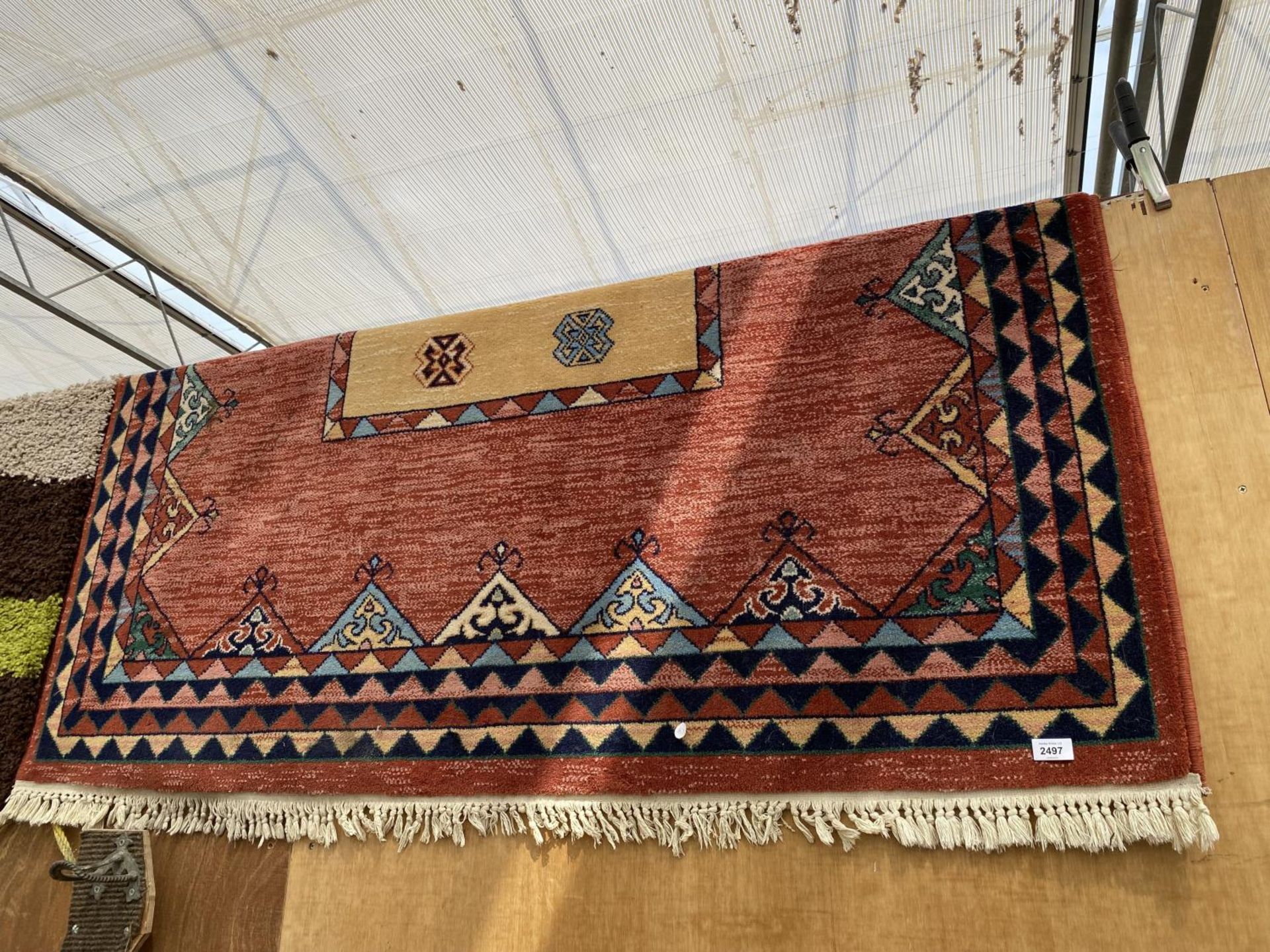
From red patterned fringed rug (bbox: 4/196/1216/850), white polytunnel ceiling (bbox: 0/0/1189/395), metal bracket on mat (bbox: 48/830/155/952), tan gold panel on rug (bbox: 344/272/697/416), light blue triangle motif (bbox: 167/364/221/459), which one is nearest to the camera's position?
red patterned fringed rug (bbox: 4/196/1216/850)

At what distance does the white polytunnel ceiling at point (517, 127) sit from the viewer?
3486mm

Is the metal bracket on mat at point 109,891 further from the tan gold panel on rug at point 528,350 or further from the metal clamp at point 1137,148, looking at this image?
the metal clamp at point 1137,148

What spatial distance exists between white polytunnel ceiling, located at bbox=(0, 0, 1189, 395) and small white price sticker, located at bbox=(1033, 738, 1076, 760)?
9.23 feet

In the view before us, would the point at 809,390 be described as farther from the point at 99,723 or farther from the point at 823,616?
the point at 99,723

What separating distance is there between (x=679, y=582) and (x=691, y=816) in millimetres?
439

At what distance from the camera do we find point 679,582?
71.5 inches

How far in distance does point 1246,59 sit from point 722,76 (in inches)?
74.4

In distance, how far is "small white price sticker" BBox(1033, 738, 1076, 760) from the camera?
59.1 inches

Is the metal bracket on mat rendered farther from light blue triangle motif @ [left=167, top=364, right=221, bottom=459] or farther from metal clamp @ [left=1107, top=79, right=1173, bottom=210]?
metal clamp @ [left=1107, top=79, right=1173, bottom=210]

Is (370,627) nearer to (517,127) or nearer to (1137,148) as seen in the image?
(1137,148)

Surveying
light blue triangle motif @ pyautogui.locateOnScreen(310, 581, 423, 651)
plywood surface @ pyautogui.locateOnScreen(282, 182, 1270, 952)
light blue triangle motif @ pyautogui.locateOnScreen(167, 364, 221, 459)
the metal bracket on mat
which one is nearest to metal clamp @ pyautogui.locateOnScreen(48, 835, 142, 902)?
the metal bracket on mat

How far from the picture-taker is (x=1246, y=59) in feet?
10.7

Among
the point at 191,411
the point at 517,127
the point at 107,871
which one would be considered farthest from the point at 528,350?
the point at 517,127

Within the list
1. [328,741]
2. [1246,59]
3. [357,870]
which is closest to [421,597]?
[328,741]
